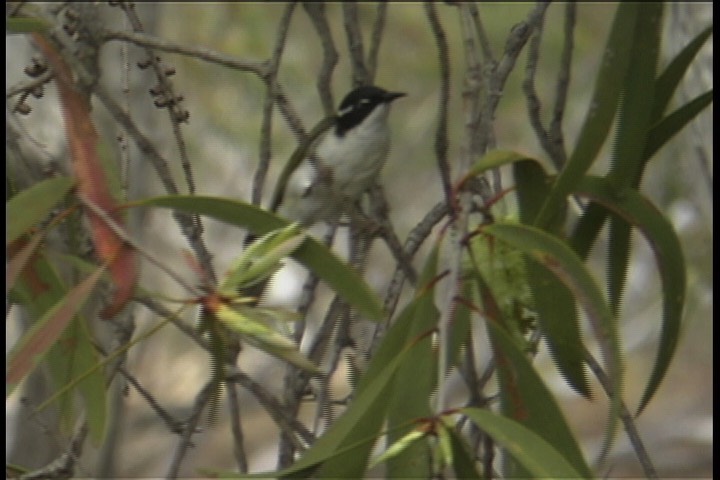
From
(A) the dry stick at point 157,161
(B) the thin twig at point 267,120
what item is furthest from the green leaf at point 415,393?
(B) the thin twig at point 267,120

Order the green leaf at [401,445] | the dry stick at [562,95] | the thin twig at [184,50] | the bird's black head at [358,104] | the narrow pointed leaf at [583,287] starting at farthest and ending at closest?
1. the bird's black head at [358,104]
2. the dry stick at [562,95]
3. the thin twig at [184,50]
4. the narrow pointed leaf at [583,287]
5. the green leaf at [401,445]

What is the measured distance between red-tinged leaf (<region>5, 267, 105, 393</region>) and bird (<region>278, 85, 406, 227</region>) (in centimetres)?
122

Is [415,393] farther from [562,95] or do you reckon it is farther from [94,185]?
[562,95]

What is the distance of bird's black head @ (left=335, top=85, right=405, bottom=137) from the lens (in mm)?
2334

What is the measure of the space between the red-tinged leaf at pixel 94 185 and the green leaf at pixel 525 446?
0.30 meters

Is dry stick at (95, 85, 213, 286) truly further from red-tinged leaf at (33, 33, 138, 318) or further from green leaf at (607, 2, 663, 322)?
green leaf at (607, 2, 663, 322)

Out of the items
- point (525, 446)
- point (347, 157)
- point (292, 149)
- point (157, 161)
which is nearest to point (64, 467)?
point (157, 161)

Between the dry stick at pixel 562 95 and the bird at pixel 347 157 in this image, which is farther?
the bird at pixel 347 157

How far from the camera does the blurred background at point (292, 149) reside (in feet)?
13.1

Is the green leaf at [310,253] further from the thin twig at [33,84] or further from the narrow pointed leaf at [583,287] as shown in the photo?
the thin twig at [33,84]

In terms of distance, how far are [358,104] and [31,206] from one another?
1.35 m

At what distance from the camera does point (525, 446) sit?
99 cm

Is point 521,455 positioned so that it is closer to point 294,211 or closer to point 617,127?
point 617,127

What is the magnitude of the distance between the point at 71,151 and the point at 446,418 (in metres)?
0.42
